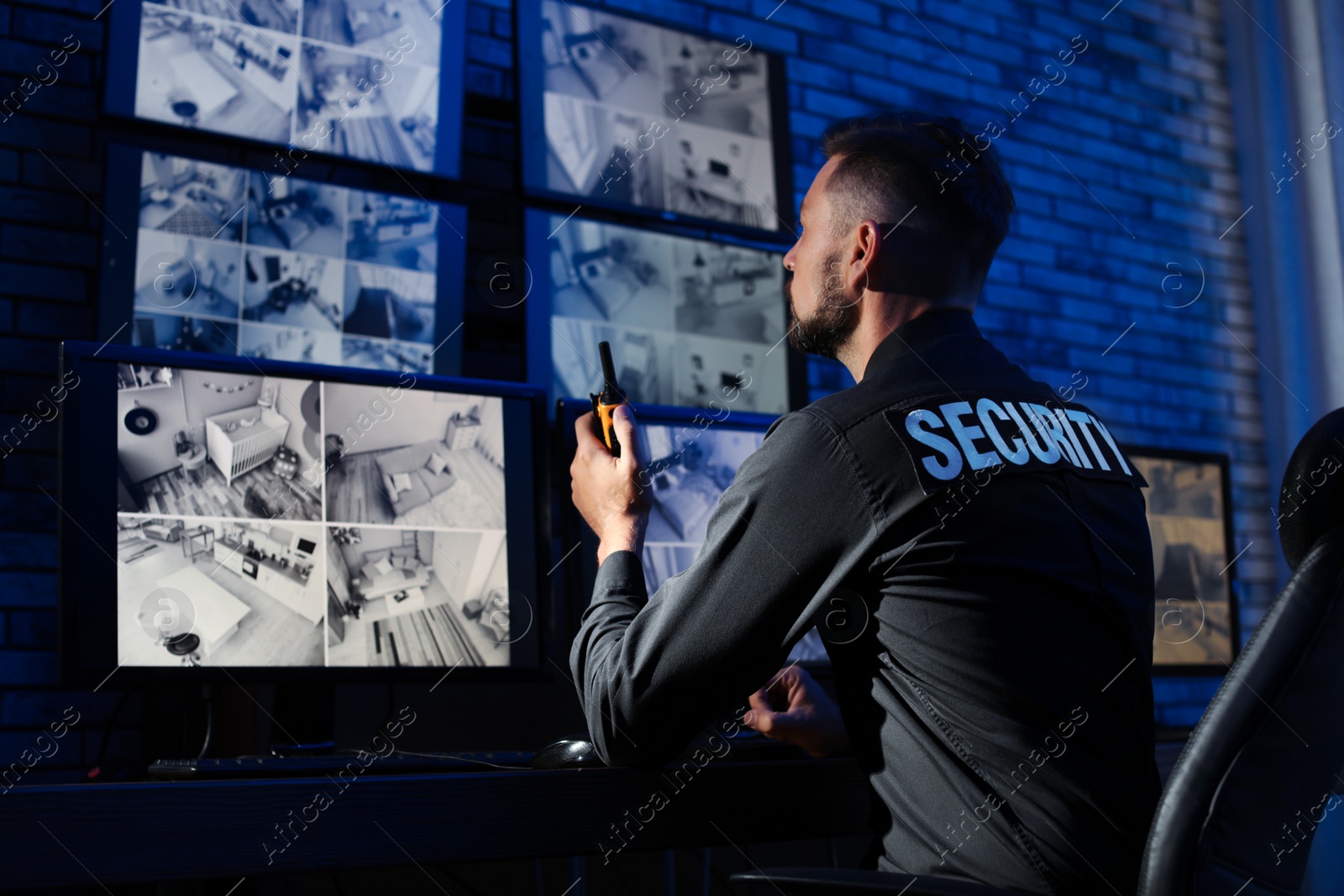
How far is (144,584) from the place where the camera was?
4.49 ft

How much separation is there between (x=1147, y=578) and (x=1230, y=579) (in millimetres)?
1838

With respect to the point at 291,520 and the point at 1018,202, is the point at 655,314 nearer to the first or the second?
the point at 291,520

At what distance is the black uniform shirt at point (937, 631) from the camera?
0.99 m

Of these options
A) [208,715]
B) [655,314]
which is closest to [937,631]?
[208,715]

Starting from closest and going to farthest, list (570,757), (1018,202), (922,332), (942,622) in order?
(942,622) < (570,757) < (922,332) < (1018,202)

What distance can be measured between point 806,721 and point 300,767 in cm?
58

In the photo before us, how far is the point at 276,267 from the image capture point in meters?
1.84

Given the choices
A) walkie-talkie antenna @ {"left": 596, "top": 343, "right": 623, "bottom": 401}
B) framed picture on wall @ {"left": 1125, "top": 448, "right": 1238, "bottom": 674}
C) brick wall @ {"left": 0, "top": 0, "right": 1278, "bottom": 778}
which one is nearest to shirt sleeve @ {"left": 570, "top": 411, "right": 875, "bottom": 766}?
walkie-talkie antenna @ {"left": 596, "top": 343, "right": 623, "bottom": 401}

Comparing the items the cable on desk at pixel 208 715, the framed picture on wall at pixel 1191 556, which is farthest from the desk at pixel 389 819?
the framed picture on wall at pixel 1191 556

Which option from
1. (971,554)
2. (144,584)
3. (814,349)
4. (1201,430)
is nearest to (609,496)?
(814,349)

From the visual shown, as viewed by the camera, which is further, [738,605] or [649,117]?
[649,117]

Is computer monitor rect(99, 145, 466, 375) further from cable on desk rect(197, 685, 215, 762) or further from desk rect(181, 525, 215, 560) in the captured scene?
cable on desk rect(197, 685, 215, 762)

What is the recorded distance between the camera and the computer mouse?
1.14 meters

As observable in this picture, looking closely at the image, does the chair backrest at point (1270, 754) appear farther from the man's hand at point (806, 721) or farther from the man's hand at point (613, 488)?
the man's hand at point (613, 488)
